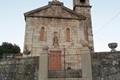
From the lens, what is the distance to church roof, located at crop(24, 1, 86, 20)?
24.5m

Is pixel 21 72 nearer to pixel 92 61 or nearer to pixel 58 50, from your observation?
pixel 92 61

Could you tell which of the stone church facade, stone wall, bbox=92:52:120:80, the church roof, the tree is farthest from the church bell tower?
the tree

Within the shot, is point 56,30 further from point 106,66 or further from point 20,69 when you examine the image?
point 106,66

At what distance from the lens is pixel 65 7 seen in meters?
25.3

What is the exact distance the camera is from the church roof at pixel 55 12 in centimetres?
2452

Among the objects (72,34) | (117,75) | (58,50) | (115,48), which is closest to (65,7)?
(72,34)

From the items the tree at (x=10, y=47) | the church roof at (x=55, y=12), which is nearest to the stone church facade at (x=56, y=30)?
the church roof at (x=55, y=12)

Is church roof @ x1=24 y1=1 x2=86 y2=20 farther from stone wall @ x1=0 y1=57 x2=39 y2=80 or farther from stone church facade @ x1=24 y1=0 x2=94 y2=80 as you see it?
stone wall @ x1=0 y1=57 x2=39 y2=80

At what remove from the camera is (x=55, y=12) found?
25016 mm

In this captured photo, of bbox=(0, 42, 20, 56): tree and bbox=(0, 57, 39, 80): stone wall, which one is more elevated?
bbox=(0, 42, 20, 56): tree

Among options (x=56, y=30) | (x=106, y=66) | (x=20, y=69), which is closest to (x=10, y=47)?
(x=56, y=30)

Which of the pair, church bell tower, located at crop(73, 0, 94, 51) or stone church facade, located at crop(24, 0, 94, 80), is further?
church bell tower, located at crop(73, 0, 94, 51)

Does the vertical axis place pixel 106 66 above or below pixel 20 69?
above

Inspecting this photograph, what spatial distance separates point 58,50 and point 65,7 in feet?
18.1
